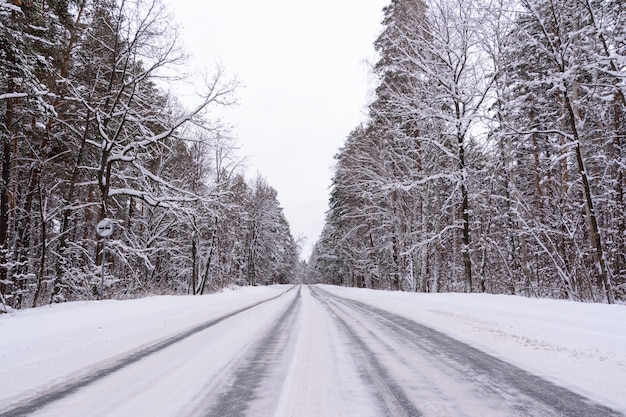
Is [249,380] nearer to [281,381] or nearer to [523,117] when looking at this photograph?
[281,381]

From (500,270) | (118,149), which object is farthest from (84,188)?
(500,270)

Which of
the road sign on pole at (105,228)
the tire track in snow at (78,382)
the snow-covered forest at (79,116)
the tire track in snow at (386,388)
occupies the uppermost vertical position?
the snow-covered forest at (79,116)

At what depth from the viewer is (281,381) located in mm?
2965

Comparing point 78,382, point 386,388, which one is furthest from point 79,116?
point 386,388

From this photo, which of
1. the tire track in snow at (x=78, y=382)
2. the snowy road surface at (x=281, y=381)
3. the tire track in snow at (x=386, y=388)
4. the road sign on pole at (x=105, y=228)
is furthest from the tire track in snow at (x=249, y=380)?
the road sign on pole at (x=105, y=228)

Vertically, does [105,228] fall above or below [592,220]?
below

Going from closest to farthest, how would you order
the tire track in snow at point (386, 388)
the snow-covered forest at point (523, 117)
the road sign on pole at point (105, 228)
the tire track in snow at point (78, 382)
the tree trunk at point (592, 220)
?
the tire track in snow at point (386, 388) → the tire track in snow at point (78, 382) → the tree trunk at point (592, 220) → the snow-covered forest at point (523, 117) → the road sign on pole at point (105, 228)

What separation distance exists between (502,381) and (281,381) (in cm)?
192

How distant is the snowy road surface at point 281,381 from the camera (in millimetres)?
2348

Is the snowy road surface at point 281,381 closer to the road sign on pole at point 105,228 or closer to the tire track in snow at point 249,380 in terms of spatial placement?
the tire track in snow at point 249,380

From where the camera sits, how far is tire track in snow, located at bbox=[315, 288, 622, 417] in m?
2.31

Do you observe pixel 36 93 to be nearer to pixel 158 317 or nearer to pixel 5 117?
pixel 5 117

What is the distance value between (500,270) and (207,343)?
79.6 feet

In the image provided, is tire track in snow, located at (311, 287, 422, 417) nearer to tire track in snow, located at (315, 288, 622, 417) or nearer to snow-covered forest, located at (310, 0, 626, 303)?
tire track in snow, located at (315, 288, 622, 417)
